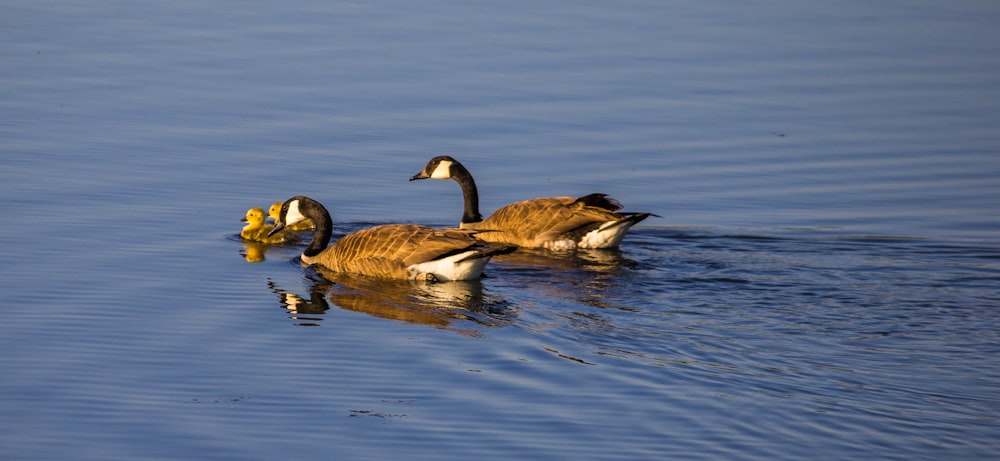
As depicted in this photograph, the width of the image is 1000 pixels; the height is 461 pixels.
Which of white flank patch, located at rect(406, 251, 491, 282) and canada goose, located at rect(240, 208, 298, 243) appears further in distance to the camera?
canada goose, located at rect(240, 208, 298, 243)

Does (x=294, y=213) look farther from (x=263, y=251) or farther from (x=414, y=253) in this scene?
(x=414, y=253)

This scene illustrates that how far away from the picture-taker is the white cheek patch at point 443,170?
16.1 meters

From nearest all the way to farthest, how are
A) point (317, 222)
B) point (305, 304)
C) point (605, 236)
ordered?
point (305, 304), point (317, 222), point (605, 236)

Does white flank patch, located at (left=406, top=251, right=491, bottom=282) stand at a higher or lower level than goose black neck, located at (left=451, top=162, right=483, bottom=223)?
lower

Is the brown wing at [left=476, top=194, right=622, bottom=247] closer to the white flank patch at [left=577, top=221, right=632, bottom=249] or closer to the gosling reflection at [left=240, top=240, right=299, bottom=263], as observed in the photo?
the white flank patch at [left=577, top=221, right=632, bottom=249]

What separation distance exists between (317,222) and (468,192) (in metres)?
2.25

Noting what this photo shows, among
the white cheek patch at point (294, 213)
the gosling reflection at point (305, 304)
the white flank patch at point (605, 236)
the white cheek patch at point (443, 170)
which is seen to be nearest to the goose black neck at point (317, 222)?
the white cheek patch at point (294, 213)

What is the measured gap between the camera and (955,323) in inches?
476

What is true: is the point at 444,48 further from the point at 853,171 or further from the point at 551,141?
the point at 853,171

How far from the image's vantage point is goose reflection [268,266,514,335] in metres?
12.2

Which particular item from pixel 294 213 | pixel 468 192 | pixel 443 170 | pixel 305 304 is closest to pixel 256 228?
pixel 294 213

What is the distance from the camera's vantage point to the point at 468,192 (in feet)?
53.9

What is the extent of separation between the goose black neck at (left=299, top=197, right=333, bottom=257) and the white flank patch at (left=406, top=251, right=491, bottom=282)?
1366mm

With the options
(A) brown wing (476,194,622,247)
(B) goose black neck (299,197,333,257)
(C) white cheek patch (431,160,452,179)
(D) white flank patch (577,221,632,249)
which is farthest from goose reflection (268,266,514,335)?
(C) white cheek patch (431,160,452,179)
